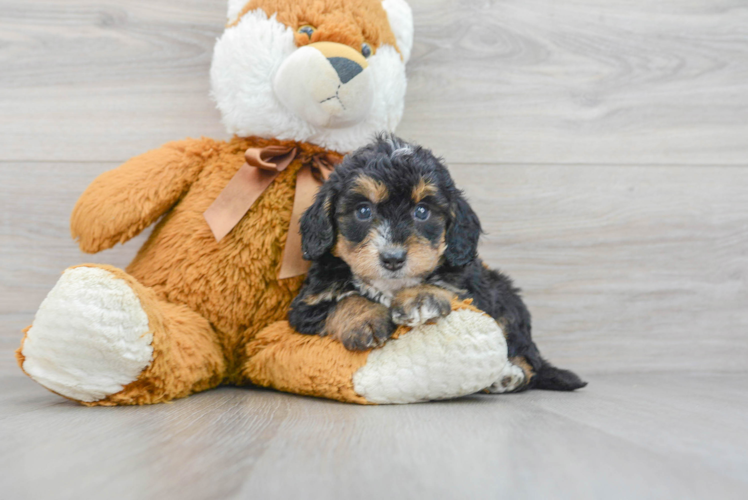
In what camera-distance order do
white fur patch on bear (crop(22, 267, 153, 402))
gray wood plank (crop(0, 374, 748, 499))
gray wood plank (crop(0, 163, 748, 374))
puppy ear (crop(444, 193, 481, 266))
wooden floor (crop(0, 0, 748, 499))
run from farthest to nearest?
1. gray wood plank (crop(0, 163, 748, 374))
2. wooden floor (crop(0, 0, 748, 499))
3. puppy ear (crop(444, 193, 481, 266))
4. white fur patch on bear (crop(22, 267, 153, 402))
5. gray wood plank (crop(0, 374, 748, 499))

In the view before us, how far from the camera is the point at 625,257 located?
7.10 feet

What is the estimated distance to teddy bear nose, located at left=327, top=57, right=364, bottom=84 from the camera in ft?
4.95

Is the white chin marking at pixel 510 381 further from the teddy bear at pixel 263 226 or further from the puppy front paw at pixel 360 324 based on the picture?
the puppy front paw at pixel 360 324

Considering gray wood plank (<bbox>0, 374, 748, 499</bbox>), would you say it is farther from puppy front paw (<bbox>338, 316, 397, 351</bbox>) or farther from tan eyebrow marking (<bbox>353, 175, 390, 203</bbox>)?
tan eyebrow marking (<bbox>353, 175, 390, 203</bbox>)

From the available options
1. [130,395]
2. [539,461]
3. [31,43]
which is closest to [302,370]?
[130,395]

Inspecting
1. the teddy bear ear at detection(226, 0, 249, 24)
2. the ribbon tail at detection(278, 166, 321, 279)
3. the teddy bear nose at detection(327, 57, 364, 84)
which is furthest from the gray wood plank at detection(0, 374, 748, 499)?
the teddy bear ear at detection(226, 0, 249, 24)

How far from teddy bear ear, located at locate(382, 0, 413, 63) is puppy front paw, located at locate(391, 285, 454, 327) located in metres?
0.87

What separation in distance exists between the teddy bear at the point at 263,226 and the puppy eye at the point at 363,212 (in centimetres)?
28

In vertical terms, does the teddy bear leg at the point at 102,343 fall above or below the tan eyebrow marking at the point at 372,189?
below

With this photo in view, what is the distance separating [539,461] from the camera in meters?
0.96

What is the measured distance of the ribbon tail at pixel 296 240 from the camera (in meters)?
1.58

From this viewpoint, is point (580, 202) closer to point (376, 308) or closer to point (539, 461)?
point (376, 308)

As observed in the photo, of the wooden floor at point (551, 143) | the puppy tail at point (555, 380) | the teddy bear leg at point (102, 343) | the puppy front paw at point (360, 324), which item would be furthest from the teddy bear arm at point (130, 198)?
the puppy tail at point (555, 380)

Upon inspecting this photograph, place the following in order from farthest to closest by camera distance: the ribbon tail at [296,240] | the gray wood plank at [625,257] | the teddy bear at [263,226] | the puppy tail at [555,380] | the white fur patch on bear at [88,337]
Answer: the gray wood plank at [625,257] → the puppy tail at [555,380] → the ribbon tail at [296,240] → the teddy bear at [263,226] → the white fur patch on bear at [88,337]
